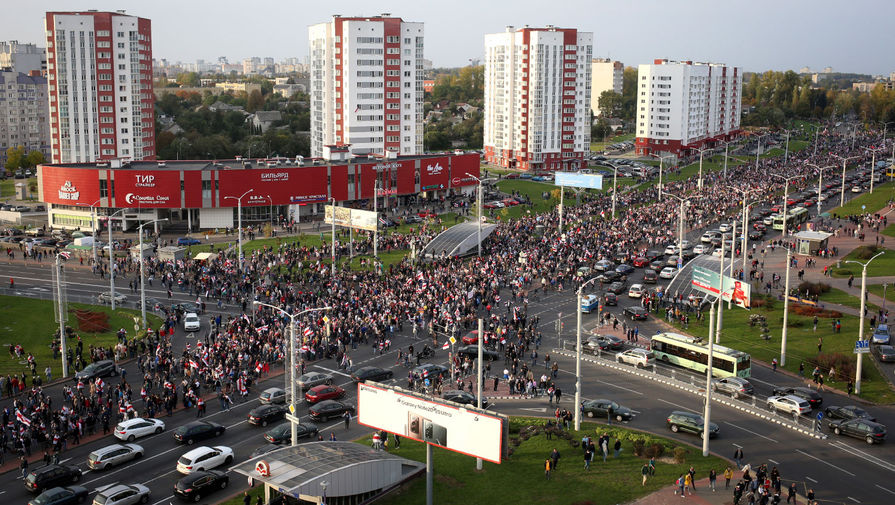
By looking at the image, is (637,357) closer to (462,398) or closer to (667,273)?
(462,398)

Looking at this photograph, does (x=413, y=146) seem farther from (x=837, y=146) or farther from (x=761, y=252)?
(x=837, y=146)

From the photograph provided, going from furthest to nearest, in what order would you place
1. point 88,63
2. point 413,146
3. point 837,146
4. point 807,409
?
point 837,146 → point 413,146 → point 88,63 → point 807,409

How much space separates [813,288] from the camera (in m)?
65.3

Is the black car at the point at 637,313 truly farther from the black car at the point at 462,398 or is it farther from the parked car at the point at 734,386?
the black car at the point at 462,398

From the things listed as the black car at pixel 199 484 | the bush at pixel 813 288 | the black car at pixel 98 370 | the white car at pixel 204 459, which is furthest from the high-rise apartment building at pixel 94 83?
the black car at pixel 199 484

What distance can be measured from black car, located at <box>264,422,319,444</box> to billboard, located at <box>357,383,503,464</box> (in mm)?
6162

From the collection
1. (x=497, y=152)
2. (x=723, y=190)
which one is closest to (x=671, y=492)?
(x=723, y=190)

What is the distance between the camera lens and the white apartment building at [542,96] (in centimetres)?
13938

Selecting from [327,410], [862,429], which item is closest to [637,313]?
[862,429]

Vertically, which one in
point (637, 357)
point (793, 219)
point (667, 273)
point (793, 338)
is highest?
point (793, 219)

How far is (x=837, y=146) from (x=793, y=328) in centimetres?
12871

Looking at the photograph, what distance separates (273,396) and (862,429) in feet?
93.2

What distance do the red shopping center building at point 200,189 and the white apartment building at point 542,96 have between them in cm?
4751

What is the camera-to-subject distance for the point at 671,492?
34531 mm
